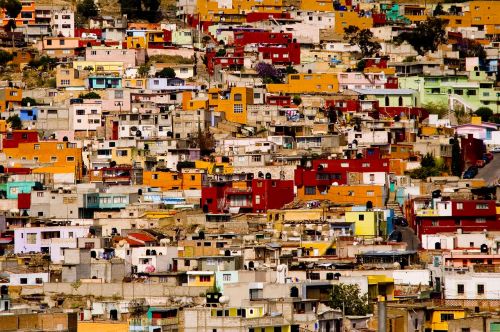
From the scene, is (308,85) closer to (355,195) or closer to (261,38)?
(261,38)

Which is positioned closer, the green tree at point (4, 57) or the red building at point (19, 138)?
the red building at point (19, 138)

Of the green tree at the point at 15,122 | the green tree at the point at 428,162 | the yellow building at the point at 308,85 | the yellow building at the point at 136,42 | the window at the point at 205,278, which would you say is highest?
the yellow building at the point at 136,42

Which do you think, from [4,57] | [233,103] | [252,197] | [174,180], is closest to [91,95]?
[233,103]

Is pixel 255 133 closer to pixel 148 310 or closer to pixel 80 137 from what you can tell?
pixel 80 137

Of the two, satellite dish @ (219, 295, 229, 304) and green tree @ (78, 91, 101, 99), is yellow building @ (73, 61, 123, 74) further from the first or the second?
satellite dish @ (219, 295, 229, 304)

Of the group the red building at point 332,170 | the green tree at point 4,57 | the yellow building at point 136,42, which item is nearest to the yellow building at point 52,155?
the red building at point 332,170

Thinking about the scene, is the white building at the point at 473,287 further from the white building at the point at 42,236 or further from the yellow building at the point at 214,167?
the yellow building at the point at 214,167

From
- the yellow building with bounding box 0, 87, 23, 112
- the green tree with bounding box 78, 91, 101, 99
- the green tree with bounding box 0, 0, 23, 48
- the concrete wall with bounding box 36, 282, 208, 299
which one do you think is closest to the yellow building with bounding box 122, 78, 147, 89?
the green tree with bounding box 78, 91, 101, 99
